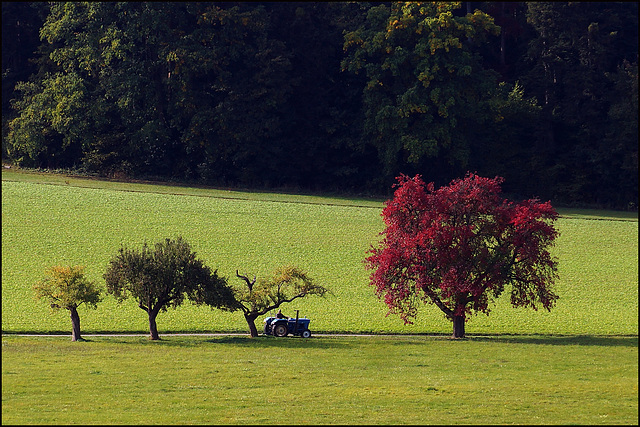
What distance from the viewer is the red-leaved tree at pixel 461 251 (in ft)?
146

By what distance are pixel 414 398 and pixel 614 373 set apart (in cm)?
958

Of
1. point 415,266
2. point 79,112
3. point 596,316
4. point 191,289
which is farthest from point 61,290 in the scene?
point 79,112

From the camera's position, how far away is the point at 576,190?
293 ft

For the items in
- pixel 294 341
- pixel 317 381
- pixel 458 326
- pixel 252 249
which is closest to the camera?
pixel 317 381

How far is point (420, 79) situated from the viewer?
285ft

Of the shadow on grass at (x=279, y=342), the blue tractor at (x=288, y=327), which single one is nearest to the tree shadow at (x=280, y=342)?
the shadow on grass at (x=279, y=342)

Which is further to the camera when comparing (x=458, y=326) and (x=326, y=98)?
(x=326, y=98)

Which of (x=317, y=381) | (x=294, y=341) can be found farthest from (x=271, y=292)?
(x=317, y=381)

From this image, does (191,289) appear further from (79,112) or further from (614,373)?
(79,112)

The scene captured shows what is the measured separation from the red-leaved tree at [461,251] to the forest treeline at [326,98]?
40862mm

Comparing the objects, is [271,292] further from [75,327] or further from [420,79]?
[420,79]

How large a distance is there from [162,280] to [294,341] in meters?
7.20

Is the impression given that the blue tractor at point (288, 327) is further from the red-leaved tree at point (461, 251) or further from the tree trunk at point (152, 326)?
the tree trunk at point (152, 326)

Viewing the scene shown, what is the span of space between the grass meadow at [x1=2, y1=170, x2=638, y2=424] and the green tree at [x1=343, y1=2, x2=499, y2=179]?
11.4m
